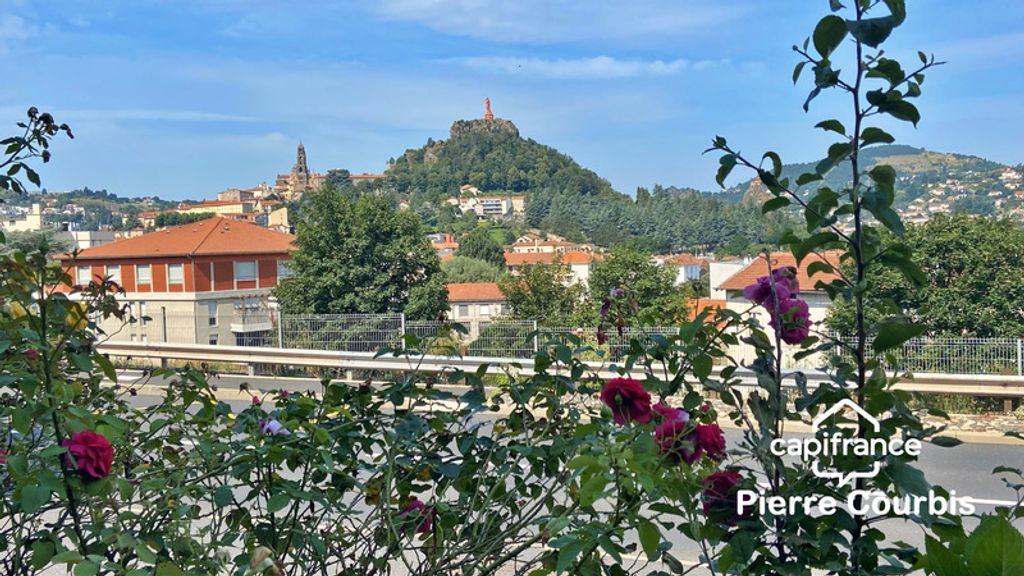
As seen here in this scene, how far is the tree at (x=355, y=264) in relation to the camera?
29.3m

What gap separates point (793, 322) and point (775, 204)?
0.20m

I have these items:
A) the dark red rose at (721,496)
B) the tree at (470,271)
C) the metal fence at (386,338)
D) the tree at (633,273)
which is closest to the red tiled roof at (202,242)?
the tree at (470,271)

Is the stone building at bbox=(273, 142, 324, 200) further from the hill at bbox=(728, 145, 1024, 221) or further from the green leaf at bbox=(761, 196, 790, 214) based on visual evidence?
the green leaf at bbox=(761, 196, 790, 214)

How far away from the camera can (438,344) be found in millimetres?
2270

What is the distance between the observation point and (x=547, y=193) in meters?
127

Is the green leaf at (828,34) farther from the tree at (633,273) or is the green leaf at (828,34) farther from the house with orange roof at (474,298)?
the house with orange roof at (474,298)

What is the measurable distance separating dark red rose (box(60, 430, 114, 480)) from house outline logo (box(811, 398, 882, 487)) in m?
1.13

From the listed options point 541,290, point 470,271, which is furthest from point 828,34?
point 470,271

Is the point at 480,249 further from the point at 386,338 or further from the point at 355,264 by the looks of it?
the point at 386,338

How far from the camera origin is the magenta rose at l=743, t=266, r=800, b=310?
1536 mm

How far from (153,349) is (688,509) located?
12.8 metres

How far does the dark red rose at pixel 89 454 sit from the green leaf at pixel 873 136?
1308 millimetres

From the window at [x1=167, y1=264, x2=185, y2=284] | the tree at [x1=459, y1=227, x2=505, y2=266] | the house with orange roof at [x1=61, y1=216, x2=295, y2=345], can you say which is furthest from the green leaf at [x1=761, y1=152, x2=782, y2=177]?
the tree at [x1=459, y1=227, x2=505, y2=266]

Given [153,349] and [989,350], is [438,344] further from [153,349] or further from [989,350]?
[153,349]
